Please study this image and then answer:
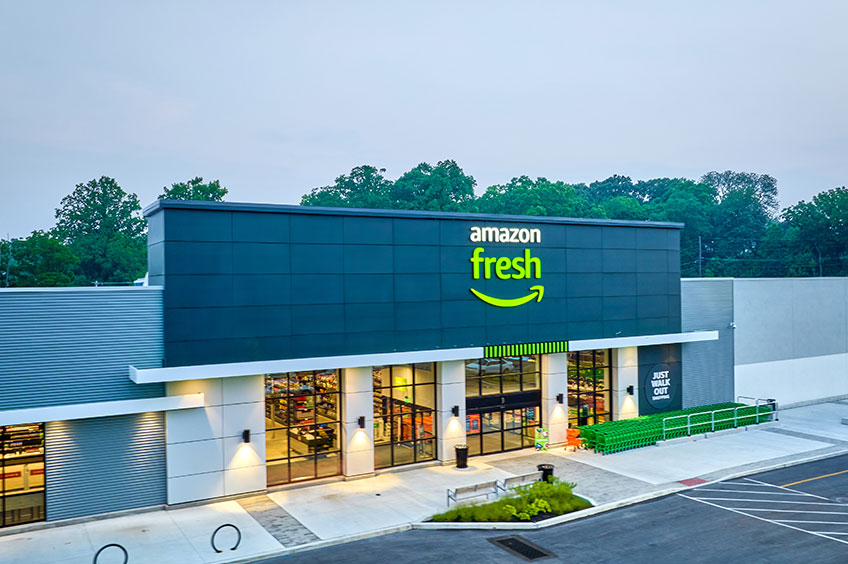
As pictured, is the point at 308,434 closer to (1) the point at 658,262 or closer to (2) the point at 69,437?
(2) the point at 69,437

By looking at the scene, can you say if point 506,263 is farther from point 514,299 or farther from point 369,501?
point 369,501

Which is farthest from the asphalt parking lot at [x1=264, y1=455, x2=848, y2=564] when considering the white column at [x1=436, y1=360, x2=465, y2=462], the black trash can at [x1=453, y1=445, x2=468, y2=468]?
the white column at [x1=436, y1=360, x2=465, y2=462]

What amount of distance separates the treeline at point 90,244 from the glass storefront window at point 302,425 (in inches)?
1514

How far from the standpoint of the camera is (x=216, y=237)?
77.0 feet

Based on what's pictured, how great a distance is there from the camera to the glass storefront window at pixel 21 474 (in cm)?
2086

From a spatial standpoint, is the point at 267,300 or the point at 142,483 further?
the point at 267,300

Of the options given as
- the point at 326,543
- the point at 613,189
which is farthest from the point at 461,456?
the point at 613,189

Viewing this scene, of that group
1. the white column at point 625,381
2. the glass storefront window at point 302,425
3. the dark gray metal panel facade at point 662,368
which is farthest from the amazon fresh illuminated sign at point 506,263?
the dark gray metal panel facade at point 662,368

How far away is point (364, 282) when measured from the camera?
26.2 metres

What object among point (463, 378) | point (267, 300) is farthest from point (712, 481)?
point (267, 300)

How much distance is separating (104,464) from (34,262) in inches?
2224

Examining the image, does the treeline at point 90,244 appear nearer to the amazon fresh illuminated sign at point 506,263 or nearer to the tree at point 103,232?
the tree at point 103,232

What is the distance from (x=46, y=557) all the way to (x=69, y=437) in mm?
3898

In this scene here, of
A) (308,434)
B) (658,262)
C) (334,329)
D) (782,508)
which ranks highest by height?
(658,262)
